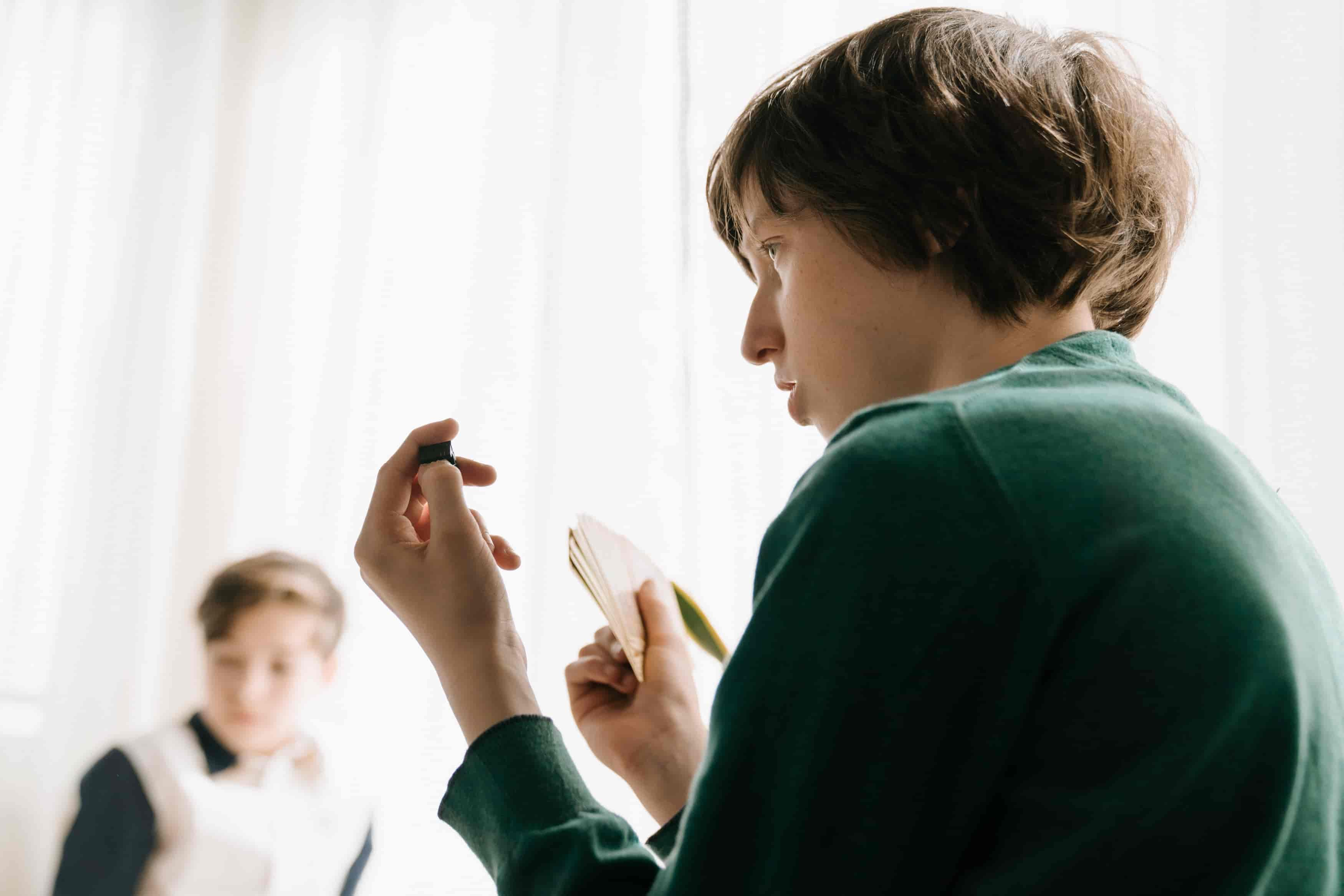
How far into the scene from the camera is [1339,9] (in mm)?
1352

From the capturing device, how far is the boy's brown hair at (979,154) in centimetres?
59

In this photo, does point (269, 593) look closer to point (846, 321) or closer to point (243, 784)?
point (243, 784)

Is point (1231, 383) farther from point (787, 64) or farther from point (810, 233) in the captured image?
point (810, 233)

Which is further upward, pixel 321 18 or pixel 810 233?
pixel 321 18

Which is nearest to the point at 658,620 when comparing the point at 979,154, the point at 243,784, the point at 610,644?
the point at 610,644

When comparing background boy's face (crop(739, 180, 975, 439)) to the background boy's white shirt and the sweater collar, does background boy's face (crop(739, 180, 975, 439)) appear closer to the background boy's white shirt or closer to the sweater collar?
the background boy's white shirt

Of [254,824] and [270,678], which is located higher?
[270,678]

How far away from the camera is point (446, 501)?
632mm

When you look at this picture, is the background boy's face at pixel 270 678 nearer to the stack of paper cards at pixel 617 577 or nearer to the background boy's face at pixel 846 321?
the stack of paper cards at pixel 617 577

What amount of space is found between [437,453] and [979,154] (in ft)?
1.23

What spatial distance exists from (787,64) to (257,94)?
1.24 metres

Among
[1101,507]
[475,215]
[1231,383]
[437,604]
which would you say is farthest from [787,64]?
[1101,507]

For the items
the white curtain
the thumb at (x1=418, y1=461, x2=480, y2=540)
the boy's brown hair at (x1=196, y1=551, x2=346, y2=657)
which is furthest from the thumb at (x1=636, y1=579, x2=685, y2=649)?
the boy's brown hair at (x1=196, y1=551, x2=346, y2=657)

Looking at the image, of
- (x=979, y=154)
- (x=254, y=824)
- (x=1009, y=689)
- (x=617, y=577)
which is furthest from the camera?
(x=254, y=824)
